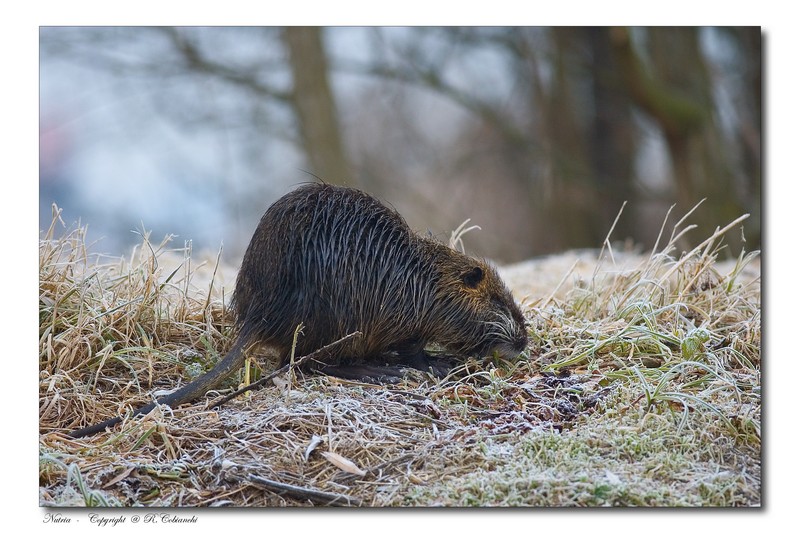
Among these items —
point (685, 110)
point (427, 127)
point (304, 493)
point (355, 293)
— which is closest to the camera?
point (304, 493)

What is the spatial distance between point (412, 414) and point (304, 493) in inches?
16.9

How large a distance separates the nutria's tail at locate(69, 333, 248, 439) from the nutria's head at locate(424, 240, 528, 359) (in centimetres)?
64

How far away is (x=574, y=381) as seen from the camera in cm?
265

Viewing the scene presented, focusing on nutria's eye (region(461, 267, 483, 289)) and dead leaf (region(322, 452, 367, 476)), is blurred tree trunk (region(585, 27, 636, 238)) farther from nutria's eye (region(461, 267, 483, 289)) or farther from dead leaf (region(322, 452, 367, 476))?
dead leaf (region(322, 452, 367, 476))

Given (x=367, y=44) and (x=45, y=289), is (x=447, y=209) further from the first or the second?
(x=45, y=289)

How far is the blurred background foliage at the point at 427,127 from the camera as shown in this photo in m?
3.90

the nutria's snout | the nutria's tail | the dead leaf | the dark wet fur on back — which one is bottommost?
the dead leaf

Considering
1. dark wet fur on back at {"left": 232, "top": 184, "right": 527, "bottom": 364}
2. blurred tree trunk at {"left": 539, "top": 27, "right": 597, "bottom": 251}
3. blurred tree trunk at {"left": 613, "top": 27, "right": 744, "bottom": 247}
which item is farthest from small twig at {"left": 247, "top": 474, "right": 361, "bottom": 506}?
blurred tree trunk at {"left": 539, "top": 27, "right": 597, "bottom": 251}

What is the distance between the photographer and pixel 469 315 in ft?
9.30

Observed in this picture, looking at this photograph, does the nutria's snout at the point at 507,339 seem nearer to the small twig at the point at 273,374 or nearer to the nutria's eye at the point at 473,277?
the nutria's eye at the point at 473,277

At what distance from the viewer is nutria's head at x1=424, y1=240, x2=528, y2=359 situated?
111 inches

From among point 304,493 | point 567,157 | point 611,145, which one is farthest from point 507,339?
point 611,145

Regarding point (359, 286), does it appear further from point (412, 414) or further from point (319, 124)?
point (319, 124)

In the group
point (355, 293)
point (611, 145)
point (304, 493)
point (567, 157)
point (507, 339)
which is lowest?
point (304, 493)
